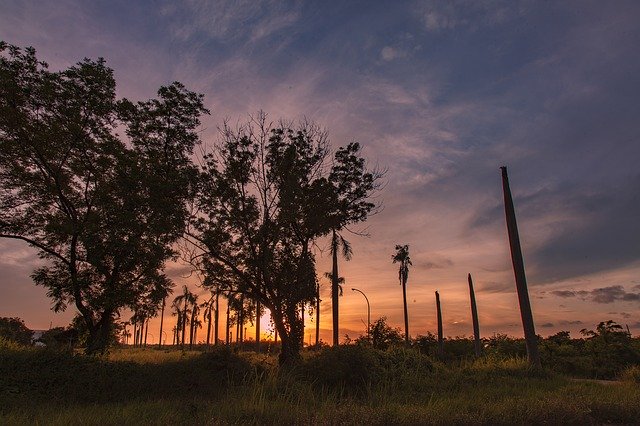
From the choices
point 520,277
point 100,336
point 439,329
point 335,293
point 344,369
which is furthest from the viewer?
point 439,329

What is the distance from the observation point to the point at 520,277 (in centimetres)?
2580

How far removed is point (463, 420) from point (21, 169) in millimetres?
22678

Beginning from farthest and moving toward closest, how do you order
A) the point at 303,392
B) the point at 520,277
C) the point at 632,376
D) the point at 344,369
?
1. the point at 520,277
2. the point at 632,376
3. the point at 344,369
4. the point at 303,392

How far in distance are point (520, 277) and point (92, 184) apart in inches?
965

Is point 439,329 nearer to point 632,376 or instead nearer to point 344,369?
point 632,376

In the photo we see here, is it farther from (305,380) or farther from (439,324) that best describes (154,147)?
(439,324)

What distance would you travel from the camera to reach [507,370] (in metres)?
23.0

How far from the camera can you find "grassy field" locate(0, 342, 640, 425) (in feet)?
34.5

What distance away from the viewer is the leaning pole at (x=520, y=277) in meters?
24.9

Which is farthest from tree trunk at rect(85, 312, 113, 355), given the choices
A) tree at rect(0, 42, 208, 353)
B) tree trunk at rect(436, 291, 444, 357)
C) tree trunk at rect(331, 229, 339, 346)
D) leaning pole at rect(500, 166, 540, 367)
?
tree trunk at rect(436, 291, 444, 357)

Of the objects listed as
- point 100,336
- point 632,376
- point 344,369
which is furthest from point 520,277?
point 100,336

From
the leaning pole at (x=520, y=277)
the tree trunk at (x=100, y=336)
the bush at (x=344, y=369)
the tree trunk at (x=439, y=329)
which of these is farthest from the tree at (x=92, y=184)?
the tree trunk at (x=439, y=329)

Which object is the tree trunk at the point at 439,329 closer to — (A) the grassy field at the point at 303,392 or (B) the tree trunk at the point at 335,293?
(B) the tree trunk at the point at 335,293

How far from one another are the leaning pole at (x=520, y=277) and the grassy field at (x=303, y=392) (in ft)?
4.03
